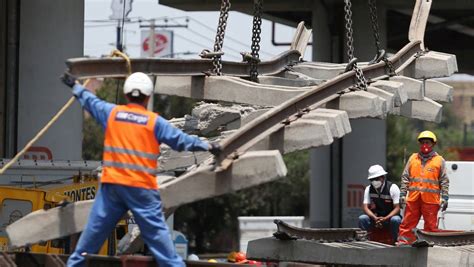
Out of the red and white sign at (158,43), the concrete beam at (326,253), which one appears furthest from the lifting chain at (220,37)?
the red and white sign at (158,43)

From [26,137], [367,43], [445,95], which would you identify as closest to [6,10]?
[26,137]

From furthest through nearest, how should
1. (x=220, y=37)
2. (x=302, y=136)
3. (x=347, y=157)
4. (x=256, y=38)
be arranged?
(x=347, y=157), (x=256, y=38), (x=220, y=37), (x=302, y=136)

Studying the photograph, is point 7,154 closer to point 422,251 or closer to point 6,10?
point 6,10

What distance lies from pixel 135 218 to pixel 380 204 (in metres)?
8.14

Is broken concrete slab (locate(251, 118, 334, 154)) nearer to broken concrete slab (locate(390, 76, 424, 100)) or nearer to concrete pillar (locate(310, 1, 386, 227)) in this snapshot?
broken concrete slab (locate(390, 76, 424, 100))

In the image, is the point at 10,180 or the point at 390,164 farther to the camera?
the point at 390,164

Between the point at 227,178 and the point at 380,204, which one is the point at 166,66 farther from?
the point at 380,204

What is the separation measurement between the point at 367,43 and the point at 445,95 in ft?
61.3

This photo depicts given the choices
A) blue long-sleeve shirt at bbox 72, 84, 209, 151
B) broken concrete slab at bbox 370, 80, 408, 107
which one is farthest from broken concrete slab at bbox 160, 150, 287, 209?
broken concrete slab at bbox 370, 80, 408, 107

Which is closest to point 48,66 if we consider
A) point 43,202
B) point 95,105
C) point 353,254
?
point 43,202

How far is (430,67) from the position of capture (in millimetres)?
16609

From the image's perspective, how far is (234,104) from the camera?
15367 mm

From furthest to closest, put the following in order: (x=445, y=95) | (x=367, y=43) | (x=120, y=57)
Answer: (x=367, y=43)
(x=445, y=95)
(x=120, y=57)

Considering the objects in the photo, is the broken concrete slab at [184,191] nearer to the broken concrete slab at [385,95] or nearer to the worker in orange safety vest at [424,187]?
the broken concrete slab at [385,95]
